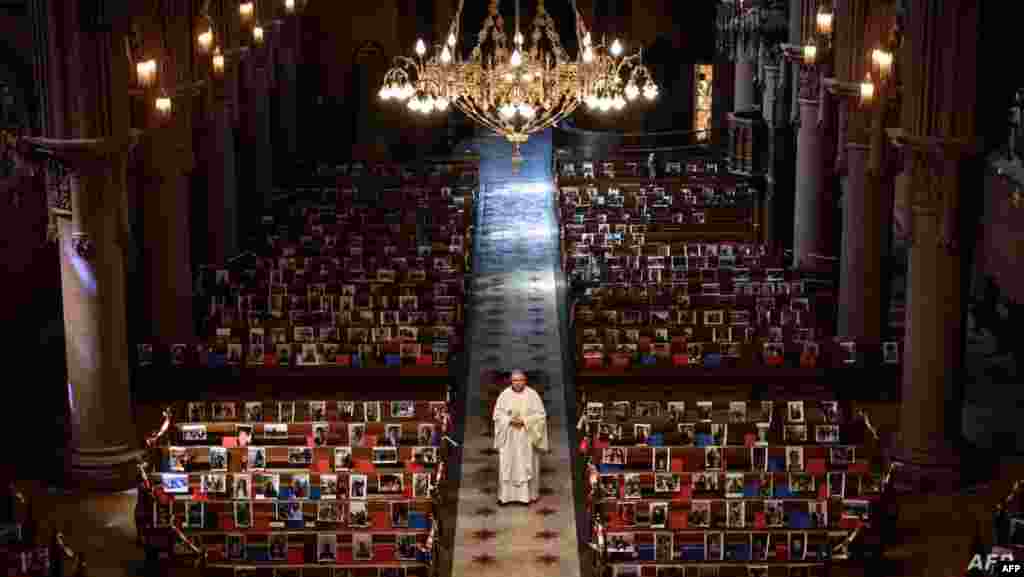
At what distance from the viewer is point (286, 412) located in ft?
80.7

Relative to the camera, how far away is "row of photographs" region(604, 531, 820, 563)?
66.9ft

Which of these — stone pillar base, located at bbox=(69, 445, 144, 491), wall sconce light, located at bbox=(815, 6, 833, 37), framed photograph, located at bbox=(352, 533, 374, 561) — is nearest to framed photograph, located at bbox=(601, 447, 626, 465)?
framed photograph, located at bbox=(352, 533, 374, 561)

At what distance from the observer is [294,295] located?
30891 millimetres

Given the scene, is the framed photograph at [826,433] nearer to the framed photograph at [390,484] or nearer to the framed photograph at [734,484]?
the framed photograph at [734,484]

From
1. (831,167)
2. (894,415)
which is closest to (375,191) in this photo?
(831,167)

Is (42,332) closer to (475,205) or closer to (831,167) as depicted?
(475,205)

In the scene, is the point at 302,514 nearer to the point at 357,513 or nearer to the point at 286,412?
the point at 357,513

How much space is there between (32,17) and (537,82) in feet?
22.9

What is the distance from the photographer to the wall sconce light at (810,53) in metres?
31.1

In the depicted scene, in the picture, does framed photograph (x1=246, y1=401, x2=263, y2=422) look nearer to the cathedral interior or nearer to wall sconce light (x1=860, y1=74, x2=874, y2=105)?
the cathedral interior

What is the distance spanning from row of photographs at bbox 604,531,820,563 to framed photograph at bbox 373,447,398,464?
3960 mm

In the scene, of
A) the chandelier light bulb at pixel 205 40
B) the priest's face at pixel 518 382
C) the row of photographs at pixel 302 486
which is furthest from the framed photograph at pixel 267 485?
the chandelier light bulb at pixel 205 40

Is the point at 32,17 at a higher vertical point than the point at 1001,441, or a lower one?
higher

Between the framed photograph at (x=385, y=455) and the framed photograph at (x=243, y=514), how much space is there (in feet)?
7.55
